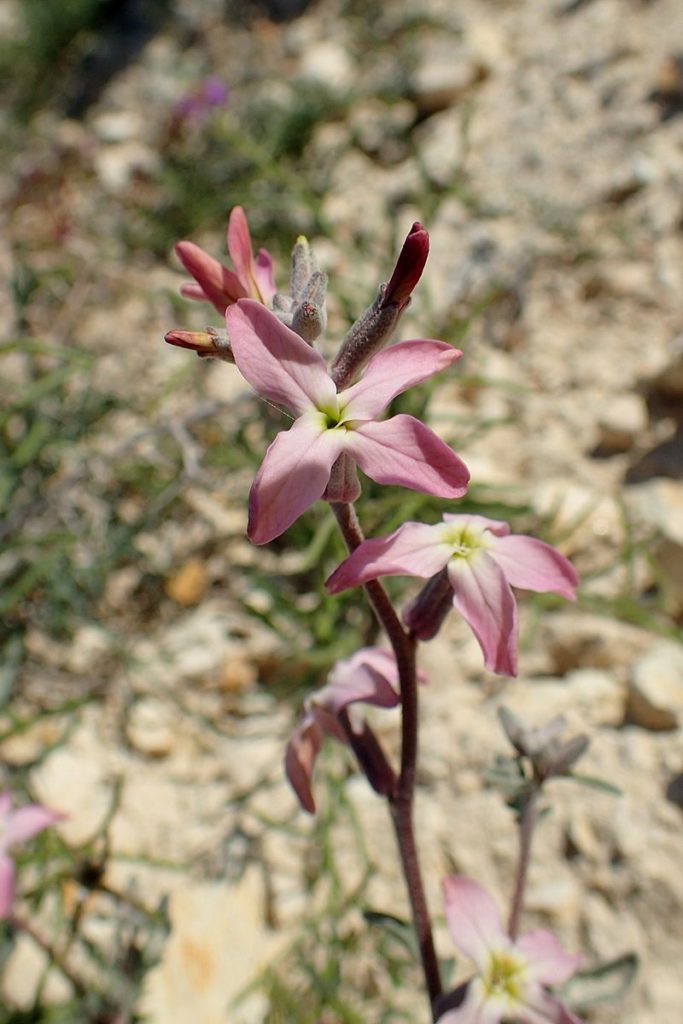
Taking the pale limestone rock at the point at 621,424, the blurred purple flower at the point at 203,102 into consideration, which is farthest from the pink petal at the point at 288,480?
the blurred purple flower at the point at 203,102

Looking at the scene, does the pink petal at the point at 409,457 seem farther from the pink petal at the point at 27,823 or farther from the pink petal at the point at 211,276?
the pink petal at the point at 27,823

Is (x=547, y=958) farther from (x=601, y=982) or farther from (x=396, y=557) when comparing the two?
(x=396, y=557)

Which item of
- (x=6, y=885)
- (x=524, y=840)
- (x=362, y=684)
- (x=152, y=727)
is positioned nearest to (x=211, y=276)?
(x=362, y=684)

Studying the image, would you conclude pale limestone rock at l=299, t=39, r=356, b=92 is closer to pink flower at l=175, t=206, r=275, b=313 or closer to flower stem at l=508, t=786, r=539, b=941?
pink flower at l=175, t=206, r=275, b=313

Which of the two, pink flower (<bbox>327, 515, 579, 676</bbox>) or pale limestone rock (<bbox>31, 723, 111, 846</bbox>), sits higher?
pink flower (<bbox>327, 515, 579, 676</bbox>)

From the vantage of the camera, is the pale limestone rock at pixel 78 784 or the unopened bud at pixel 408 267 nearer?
the unopened bud at pixel 408 267

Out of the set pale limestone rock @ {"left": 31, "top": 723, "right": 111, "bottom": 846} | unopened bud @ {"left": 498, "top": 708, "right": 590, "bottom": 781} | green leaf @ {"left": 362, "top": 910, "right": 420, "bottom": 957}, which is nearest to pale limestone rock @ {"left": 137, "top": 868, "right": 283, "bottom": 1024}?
pale limestone rock @ {"left": 31, "top": 723, "right": 111, "bottom": 846}

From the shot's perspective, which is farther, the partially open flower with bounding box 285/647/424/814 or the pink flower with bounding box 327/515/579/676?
the partially open flower with bounding box 285/647/424/814
